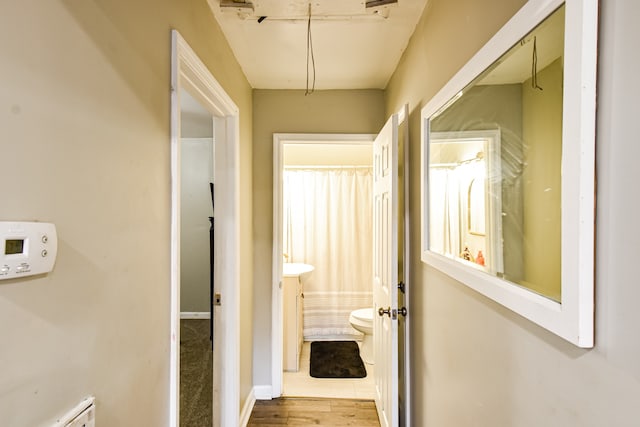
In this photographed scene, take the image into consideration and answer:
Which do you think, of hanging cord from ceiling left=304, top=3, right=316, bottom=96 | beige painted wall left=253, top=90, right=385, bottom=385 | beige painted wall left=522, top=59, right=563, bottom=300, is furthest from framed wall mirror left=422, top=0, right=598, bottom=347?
beige painted wall left=253, top=90, right=385, bottom=385

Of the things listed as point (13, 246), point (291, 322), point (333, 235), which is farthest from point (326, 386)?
point (13, 246)

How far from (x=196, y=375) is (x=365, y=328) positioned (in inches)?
61.4

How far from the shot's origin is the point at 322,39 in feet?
6.12

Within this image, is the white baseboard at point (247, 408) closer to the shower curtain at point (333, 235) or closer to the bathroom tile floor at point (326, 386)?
the bathroom tile floor at point (326, 386)

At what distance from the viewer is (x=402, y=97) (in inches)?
79.0

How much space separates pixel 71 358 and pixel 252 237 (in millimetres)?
1847

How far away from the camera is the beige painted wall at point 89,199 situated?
0.56 metres

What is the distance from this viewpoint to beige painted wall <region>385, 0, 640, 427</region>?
0.51 metres

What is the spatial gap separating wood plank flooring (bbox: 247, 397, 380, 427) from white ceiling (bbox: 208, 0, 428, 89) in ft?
7.83

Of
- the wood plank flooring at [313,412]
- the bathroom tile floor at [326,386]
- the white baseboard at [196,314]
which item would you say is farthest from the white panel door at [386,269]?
the white baseboard at [196,314]

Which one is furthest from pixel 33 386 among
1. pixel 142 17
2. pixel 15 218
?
pixel 142 17

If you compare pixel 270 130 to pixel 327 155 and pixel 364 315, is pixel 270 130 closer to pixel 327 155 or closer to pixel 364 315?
pixel 327 155

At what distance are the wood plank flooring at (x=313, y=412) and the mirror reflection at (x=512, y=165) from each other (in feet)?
5.39

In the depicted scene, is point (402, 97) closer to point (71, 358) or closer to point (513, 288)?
point (513, 288)
